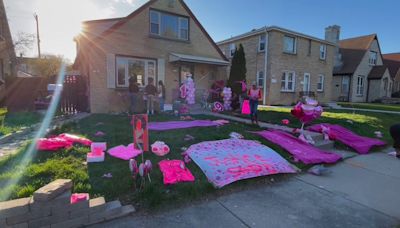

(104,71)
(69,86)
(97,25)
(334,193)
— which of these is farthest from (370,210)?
(97,25)

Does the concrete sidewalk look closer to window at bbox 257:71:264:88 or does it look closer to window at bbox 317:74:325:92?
window at bbox 257:71:264:88

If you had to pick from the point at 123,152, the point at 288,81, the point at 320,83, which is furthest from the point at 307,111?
the point at 320,83

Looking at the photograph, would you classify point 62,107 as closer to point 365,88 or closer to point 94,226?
point 94,226

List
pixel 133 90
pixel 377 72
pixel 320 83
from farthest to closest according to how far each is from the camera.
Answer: pixel 377 72
pixel 320 83
pixel 133 90

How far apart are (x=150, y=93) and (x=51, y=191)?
816cm

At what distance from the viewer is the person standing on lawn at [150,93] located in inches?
413

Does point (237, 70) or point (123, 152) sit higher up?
point (237, 70)

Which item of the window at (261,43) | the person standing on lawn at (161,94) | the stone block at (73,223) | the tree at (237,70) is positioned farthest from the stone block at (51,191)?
the window at (261,43)

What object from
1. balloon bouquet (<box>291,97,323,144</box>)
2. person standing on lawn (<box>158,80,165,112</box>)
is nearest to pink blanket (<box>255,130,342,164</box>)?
balloon bouquet (<box>291,97,323,144</box>)

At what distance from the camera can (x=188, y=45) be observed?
13656 millimetres

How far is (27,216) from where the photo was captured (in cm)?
256

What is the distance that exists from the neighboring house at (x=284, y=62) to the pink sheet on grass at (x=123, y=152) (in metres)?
14.2

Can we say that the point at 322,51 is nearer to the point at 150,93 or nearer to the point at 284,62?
the point at 284,62

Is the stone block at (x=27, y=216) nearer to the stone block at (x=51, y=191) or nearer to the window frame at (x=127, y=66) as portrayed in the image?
the stone block at (x=51, y=191)
